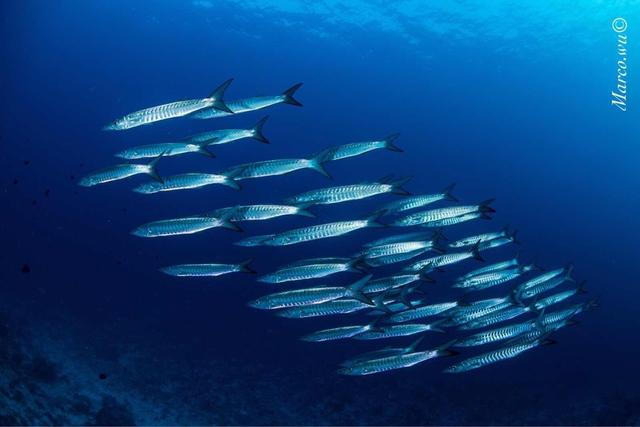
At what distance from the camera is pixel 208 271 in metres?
7.25

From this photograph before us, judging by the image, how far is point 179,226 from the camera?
700cm

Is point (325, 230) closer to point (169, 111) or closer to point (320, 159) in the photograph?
point (320, 159)

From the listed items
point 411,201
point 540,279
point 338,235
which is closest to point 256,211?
point 338,235

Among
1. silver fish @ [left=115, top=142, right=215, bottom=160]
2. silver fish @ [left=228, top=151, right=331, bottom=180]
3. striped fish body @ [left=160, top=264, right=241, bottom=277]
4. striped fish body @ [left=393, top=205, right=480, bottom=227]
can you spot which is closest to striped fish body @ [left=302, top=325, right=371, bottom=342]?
striped fish body @ [left=160, top=264, right=241, bottom=277]

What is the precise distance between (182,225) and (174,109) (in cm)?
174

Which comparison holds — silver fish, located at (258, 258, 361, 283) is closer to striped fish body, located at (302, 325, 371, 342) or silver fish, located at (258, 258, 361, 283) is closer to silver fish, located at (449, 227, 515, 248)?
striped fish body, located at (302, 325, 371, 342)

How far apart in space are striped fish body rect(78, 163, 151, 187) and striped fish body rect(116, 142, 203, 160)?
0.28 metres

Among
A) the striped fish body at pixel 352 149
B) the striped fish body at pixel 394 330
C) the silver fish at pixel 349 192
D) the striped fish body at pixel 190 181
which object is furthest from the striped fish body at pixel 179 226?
the striped fish body at pixel 394 330

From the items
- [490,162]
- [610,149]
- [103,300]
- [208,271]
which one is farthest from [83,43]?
[610,149]

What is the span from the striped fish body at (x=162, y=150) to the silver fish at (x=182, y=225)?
1.05m

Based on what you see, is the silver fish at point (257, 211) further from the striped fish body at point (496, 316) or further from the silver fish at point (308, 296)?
the striped fish body at point (496, 316)

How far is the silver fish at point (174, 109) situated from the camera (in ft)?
21.1

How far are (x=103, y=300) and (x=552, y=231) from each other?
38186 millimetres

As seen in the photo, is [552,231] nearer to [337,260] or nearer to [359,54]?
[359,54]
